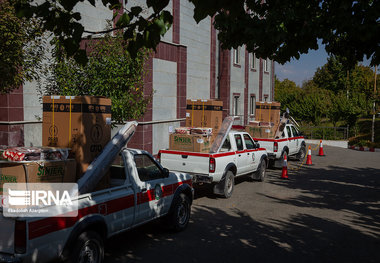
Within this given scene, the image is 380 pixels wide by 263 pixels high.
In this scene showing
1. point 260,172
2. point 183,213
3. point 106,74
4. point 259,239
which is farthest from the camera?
point 260,172

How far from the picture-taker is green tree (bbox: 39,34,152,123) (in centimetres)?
1016

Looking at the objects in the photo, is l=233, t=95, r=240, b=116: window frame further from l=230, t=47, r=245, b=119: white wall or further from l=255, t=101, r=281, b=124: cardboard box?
l=255, t=101, r=281, b=124: cardboard box

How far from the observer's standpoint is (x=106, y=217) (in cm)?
592

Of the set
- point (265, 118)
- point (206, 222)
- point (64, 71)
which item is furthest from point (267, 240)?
point (265, 118)

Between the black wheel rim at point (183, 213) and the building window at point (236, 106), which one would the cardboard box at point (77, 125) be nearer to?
the black wheel rim at point (183, 213)

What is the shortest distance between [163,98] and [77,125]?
479 inches

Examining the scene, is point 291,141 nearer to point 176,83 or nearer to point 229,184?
point 176,83

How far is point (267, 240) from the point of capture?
7.80m

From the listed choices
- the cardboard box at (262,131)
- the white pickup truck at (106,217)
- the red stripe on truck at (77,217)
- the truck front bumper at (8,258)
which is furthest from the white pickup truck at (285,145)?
the truck front bumper at (8,258)

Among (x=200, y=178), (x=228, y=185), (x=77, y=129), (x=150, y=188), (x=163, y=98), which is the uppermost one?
(x=163, y=98)

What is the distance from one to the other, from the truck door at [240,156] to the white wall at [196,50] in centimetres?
1032

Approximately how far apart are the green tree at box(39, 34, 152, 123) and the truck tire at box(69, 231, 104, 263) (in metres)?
5.02

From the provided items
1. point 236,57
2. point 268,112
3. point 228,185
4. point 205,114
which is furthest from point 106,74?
point 236,57

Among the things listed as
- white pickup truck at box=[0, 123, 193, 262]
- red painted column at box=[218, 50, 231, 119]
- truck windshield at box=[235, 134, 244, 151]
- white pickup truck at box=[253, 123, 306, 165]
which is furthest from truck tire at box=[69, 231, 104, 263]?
red painted column at box=[218, 50, 231, 119]
